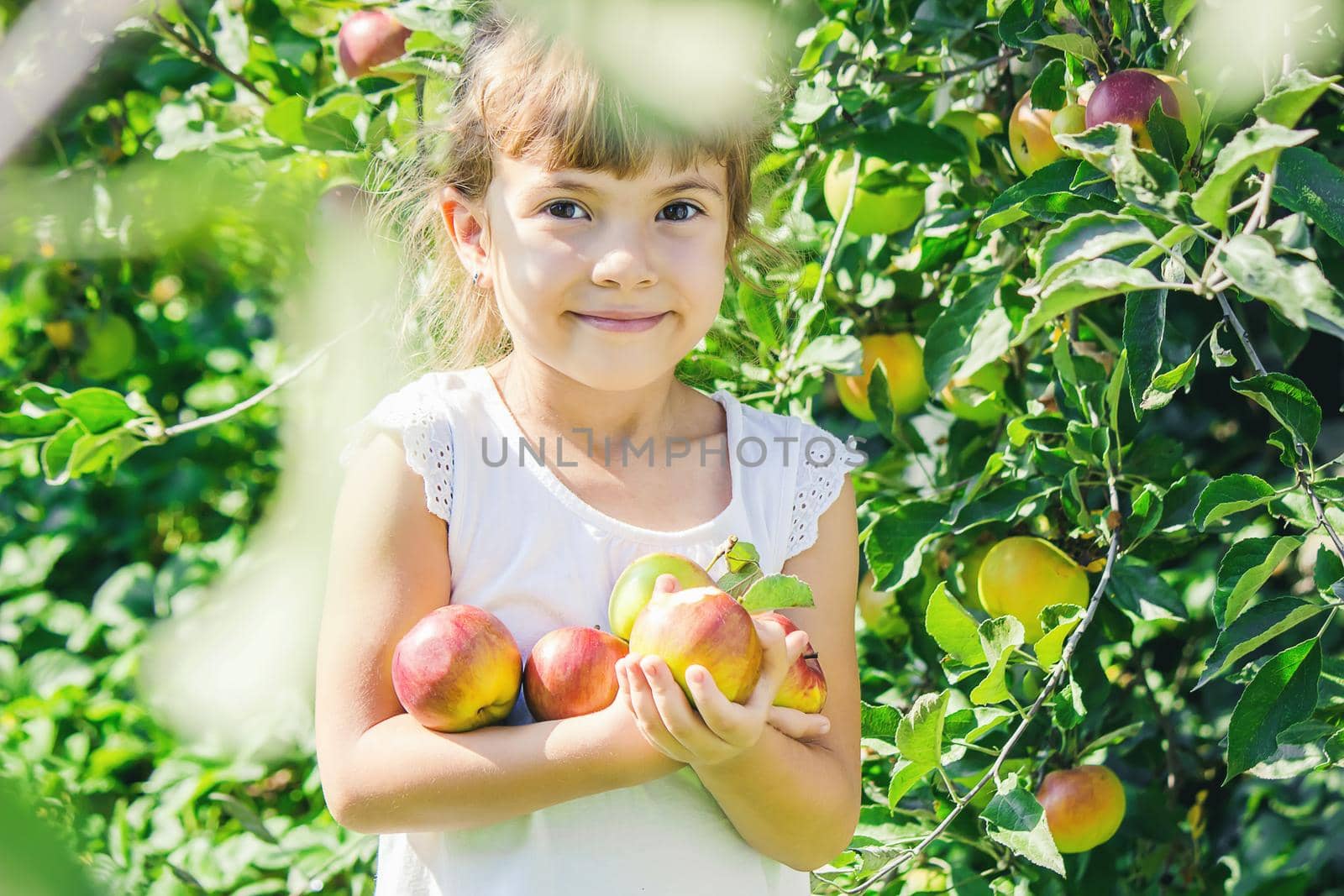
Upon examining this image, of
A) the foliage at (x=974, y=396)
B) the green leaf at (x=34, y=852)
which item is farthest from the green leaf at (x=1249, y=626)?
the green leaf at (x=34, y=852)

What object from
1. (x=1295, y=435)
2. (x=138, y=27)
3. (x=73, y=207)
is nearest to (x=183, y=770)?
(x=73, y=207)

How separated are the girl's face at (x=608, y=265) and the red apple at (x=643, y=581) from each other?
0.53ft

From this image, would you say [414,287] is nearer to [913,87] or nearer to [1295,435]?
[913,87]

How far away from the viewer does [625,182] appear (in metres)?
1.07

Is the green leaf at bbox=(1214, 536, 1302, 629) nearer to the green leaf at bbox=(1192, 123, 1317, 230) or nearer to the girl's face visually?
the green leaf at bbox=(1192, 123, 1317, 230)

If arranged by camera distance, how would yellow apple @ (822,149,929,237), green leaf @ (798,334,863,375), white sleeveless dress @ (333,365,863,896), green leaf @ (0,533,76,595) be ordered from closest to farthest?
white sleeveless dress @ (333,365,863,896) < green leaf @ (798,334,863,375) < yellow apple @ (822,149,929,237) < green leaf @ (0,533,76,595)

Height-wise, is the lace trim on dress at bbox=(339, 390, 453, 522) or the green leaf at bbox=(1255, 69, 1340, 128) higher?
the green leaf at bbox=(1255, 69, 1340, 128)

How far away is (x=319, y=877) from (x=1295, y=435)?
52.4 inches

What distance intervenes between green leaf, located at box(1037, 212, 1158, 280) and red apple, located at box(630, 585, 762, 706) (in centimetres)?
30

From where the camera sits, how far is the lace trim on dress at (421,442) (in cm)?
109

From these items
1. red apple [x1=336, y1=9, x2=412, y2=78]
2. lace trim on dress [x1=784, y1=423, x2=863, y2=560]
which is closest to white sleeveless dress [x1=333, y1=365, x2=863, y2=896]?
lace trim on dress [x1=784, y1=423, x2=863, y2=560]

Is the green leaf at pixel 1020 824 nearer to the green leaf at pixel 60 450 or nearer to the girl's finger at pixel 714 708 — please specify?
the girl's finger at pixel 714 708

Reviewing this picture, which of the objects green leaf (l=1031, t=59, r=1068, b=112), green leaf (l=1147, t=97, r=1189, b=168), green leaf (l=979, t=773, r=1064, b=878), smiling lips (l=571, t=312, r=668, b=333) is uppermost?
green leaf (l=1147, t=97, r=1189, b=168)

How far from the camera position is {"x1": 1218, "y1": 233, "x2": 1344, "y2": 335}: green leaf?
26.7 inches
